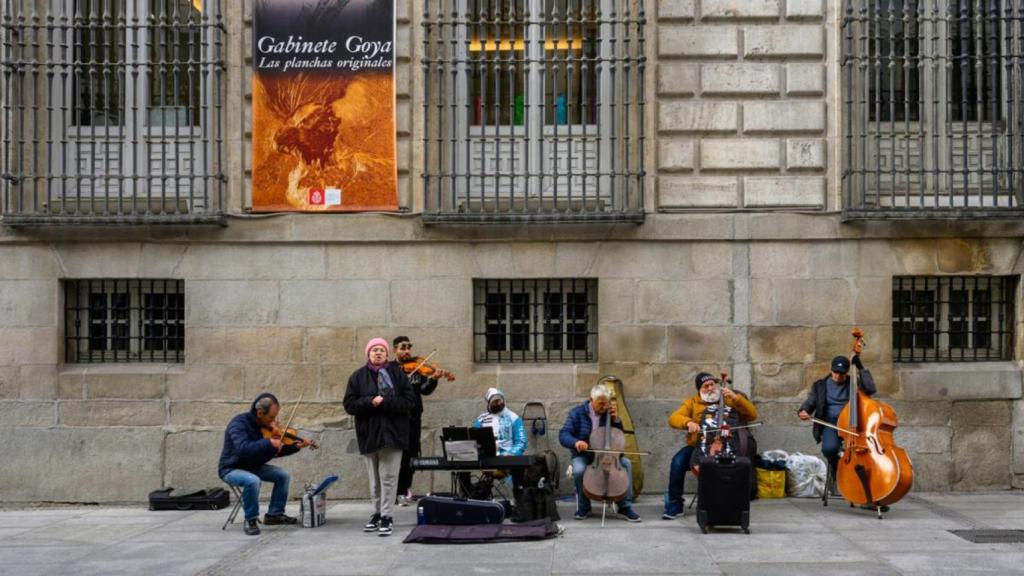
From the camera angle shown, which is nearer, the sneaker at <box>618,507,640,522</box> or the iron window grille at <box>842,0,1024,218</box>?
the sneaker at <box>618,507,640,522</box>

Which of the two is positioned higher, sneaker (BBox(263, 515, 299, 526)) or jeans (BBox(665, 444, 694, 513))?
jeans (BBox(665, 444, 694, 513))

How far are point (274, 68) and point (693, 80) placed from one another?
4.78 meters

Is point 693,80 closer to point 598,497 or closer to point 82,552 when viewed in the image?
point 598,497

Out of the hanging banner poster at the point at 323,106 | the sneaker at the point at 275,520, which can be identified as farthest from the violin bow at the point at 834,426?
the sneaker at the point at 275,520

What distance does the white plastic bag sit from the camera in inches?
489

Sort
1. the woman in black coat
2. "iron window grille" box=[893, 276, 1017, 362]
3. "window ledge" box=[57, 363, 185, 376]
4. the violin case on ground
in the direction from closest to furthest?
the woman in black coat → the violin case on ground → "window ledge" box=[57, 363, 185, 376] → "iron window grille" box=[893, 276, 1017, 362]

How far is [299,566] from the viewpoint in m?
9.29

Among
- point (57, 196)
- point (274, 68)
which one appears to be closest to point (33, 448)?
point (57, 196)

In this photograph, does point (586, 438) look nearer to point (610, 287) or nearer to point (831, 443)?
point (610, 287)

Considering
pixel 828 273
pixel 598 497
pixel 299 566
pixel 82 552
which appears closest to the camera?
pixel 299 566

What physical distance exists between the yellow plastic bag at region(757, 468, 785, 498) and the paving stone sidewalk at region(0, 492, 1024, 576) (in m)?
0.38

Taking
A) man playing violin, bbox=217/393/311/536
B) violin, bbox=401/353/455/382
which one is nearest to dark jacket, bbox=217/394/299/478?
man playing violin, bbox=217/393/311/536

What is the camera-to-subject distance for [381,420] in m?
10.7

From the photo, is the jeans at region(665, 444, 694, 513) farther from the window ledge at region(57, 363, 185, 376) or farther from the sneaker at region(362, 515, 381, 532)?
the window ledge at region(57, 363, 185, 376)
